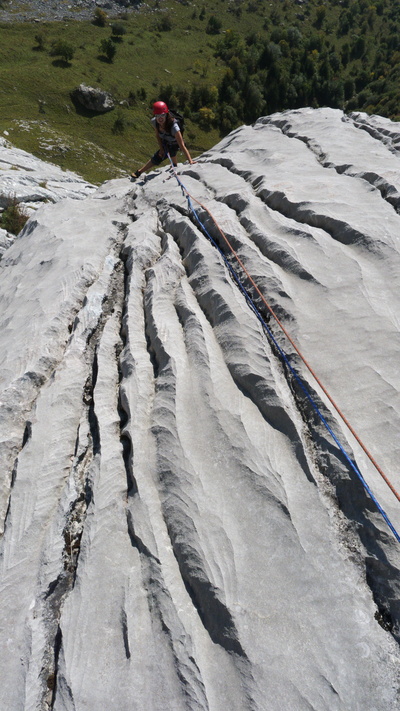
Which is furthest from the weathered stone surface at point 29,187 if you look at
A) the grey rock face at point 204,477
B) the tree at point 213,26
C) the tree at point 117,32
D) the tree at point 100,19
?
the tree at point 213,26

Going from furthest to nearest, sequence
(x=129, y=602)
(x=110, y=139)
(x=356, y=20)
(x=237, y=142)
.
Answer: (x=356, y=20) → (x=110, y=139) → (x=237, y=142) → (x=129, y=602)

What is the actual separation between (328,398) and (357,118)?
16922 millimetres

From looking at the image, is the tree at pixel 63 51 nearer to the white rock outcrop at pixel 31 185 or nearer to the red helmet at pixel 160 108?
the white rock outcrop at pixel 31 185

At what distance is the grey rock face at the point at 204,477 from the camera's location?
3850 millimetres

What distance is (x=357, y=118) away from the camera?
56.5 feet

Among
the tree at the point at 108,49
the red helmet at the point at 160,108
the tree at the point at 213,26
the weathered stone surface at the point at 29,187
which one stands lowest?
the weathered stone surface at the point at 29,187

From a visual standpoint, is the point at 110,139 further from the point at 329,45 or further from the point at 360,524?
the point at 329,45

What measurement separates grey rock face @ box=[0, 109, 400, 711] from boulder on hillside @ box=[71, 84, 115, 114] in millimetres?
51469

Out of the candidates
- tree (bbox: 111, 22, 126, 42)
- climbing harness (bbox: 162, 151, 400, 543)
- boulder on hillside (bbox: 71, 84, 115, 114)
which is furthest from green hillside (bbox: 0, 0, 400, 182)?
climbing harness (bbox: 162, 151, 400, 543)

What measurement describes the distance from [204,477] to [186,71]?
3136 inches

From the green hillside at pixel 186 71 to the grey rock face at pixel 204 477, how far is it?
33790 millimetres

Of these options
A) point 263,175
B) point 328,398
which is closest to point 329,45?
point 263,175

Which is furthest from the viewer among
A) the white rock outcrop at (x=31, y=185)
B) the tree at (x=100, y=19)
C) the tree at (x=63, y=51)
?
Result: the tree at (x=100, y=19)

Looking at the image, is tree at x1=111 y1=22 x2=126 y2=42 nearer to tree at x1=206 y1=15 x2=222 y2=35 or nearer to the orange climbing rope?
tree at x1=206 y1=15 x2=222 y2=35
